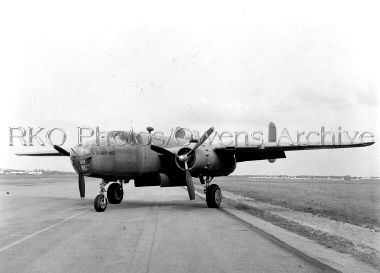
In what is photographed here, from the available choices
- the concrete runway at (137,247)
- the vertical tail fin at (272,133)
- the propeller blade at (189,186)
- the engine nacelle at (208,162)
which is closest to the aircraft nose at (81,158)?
the concrete runway at (137,247)

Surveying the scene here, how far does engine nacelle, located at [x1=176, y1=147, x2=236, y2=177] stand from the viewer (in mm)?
20766

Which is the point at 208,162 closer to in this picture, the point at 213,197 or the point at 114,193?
the point at 213,197

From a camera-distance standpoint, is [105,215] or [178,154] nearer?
[105,215]

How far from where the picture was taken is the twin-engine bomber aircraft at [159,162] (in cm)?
1828

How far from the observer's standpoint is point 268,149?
71.9 feet

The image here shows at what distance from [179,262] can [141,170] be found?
40.8 feet

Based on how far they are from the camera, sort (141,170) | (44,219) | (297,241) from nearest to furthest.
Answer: (297,241) < (44,219) < (141,170)

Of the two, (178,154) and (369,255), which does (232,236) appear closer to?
(369,255)

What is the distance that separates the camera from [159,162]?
69.1 ft

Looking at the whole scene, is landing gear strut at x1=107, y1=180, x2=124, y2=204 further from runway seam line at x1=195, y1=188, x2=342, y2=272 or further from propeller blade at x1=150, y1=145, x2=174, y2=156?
runway seam line at x1=195, y1=188, x2=342, y2=272

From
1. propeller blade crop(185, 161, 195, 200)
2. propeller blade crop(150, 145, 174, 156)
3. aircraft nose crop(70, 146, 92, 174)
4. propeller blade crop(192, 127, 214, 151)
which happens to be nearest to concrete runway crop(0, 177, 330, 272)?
aircraft nose crop(70, 146, 92, 174)

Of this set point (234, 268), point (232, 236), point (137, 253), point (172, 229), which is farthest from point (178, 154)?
point (234, 268)

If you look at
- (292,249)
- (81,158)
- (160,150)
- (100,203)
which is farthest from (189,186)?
(292,249)

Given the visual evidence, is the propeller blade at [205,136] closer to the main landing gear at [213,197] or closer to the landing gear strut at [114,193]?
the main landing gear at [213,197]
